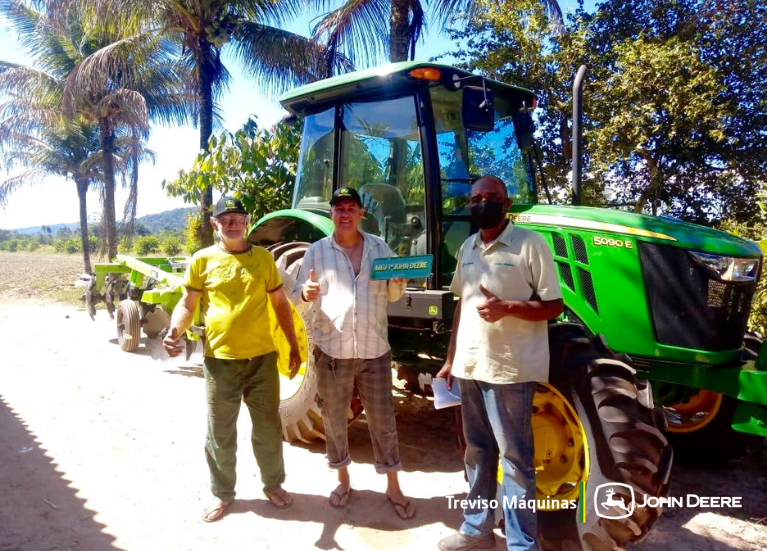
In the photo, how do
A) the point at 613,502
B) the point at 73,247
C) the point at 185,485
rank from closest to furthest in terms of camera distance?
the point at 613,502, the point at 185,485, the point at 73,247

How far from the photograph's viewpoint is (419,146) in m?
3.71

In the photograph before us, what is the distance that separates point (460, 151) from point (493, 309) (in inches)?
64.0

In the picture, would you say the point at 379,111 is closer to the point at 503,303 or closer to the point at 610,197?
the point at 503,303

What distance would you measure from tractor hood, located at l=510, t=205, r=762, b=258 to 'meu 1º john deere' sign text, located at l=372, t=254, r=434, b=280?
0.99 m

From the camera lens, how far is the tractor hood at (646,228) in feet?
10.0

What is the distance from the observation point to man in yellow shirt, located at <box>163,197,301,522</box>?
314cm

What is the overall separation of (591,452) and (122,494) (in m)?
2.71

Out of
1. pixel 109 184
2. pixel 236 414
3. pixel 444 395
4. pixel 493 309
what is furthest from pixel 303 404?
pixel 109 184

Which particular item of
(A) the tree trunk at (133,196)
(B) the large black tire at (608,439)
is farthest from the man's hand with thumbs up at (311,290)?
(A) the tree trunk at (133,196)

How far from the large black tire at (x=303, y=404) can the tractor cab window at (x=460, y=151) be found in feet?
3.74

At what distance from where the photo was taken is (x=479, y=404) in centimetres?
278

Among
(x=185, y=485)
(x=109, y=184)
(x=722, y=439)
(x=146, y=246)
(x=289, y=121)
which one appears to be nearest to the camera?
(x=185, y=485)

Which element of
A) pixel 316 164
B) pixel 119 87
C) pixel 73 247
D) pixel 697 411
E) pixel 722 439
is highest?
pixel 119 87

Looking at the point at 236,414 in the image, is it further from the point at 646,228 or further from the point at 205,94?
the point at 205,94
